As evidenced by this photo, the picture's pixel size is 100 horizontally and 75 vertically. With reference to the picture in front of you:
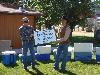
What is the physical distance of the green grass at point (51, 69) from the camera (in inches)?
473

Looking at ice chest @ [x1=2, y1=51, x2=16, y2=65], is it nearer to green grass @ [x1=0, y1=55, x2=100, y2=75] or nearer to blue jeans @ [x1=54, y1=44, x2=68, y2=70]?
green grass @ [x1=0, y1=55, x2=100, y2=75]

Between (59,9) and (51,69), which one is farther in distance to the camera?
(59,9)

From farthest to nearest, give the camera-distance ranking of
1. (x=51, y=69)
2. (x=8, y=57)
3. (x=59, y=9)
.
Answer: (x=59, y=9) → (x=8, y=57) → (x=51, y=69)

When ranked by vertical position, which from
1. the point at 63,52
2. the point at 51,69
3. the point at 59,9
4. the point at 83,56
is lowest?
the point at 51,69

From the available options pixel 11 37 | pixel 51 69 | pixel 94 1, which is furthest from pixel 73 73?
pixel 94 1

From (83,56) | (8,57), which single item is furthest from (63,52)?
(83,56)

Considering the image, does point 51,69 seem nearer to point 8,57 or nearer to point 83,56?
point 8,57

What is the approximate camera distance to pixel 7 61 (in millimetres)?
13438

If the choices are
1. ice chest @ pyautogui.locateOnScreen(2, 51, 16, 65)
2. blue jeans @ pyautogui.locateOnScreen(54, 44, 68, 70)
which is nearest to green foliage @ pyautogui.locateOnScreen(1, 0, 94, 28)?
ice chest @ pyautogui.locateOnScreen(2, 51, 16, 65)

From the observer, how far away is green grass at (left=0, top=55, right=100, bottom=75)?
39.4 ft

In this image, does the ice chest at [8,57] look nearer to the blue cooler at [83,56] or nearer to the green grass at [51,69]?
the green grass at [51,69]

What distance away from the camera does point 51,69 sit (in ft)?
41.3

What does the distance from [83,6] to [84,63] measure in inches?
598

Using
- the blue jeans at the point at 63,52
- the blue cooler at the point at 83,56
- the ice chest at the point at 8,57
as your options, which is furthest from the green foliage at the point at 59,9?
the blue jeans at the point at 63,52
